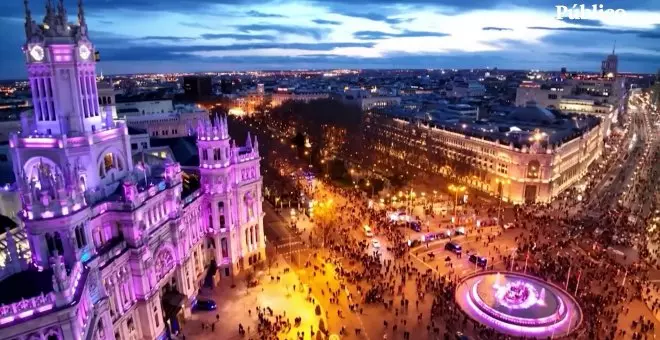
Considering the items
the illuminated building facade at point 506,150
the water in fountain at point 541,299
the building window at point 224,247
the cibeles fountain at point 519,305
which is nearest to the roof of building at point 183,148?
the building window at point 224,247

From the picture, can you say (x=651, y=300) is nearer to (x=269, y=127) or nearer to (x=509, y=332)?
(x=509, y=332)

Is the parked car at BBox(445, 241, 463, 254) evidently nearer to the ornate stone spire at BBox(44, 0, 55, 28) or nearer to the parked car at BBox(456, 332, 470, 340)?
the parked car at BBox(456, 332, 470, 340)

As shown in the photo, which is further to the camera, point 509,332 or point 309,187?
point 309,187

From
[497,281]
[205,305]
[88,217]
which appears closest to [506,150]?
[497,281]

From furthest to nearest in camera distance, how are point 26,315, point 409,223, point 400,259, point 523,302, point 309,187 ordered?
point 309,187 < point 409,223 < point 400,259 < point 523,302 < point 26,315

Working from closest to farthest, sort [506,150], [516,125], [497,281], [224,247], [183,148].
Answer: [497,281] → [224,247] → [183,148] → [506,150] → [516,125]

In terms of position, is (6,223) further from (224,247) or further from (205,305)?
(224,247)

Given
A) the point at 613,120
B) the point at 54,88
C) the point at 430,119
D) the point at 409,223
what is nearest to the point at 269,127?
the point at 430,119
